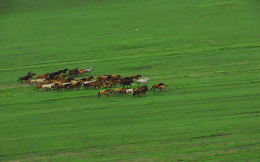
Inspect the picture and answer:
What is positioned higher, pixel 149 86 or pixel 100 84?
pixel 100 84

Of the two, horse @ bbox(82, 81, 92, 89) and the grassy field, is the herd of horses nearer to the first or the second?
horse @ bbox(82, 81, 92, 89)

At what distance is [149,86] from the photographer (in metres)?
32.4

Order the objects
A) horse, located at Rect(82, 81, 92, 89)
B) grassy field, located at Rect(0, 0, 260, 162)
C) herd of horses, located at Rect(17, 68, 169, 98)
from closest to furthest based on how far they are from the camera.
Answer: grassy field, located at Rect(0, 0, 260, 162)
herd of horses, located at Rect(17, 68, 169, 98)
horse, located at Rect(82, 81, 92, 89)

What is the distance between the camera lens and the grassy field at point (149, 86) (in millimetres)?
21094

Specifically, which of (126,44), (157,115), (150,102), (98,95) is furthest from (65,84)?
(126,44)

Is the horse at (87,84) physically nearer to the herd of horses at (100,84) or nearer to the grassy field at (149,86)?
the herd of horses at (100,84)

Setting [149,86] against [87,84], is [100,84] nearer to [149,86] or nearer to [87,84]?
[87,84]

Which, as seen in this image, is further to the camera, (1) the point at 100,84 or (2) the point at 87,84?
(2) the point at 87,84

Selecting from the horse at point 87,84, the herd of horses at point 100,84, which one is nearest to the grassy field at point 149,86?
the herd of horses at point 100,84

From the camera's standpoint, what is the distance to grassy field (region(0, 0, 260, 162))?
21.1 meters

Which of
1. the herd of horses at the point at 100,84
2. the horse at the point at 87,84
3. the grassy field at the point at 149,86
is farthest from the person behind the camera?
the horse at the point at 87,84

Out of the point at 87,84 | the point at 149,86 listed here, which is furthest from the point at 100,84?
the point at 149,86

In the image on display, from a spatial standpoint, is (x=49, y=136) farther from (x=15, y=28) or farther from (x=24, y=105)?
(x=15, y=28)

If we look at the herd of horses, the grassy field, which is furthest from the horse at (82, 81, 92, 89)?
the grassy field
